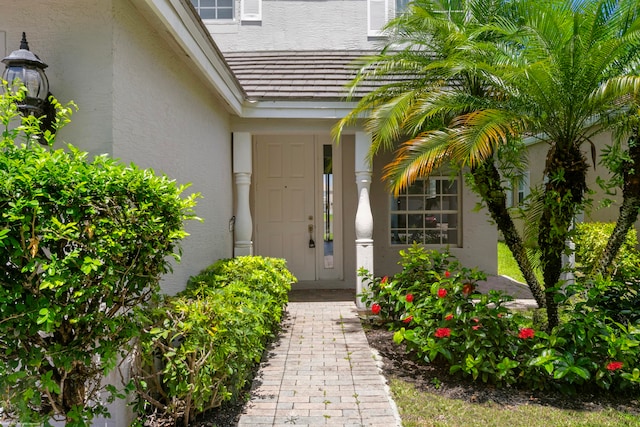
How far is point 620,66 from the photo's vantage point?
165 inches

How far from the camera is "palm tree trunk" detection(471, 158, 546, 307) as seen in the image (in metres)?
4.93

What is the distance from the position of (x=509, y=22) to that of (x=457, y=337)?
382cm

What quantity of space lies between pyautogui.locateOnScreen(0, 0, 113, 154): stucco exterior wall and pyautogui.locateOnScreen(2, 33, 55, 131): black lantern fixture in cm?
17

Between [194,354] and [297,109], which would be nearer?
[194,354]

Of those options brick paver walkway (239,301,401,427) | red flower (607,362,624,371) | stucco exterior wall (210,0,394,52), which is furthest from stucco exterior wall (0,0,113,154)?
stucco exterior wall (210,0,394,52)

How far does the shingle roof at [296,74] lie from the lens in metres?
6.59

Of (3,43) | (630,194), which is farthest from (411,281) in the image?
(3,43)

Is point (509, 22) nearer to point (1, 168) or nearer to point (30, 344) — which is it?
point (1, 168)

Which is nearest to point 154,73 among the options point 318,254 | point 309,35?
point 318,254

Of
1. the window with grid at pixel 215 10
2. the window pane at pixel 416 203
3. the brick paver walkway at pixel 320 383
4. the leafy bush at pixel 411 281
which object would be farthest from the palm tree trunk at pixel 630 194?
the window with grid at pixel 215 10

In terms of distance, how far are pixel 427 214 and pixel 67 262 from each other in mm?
7990

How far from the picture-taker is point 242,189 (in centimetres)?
691

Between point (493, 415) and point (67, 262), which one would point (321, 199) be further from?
point (67, 262)

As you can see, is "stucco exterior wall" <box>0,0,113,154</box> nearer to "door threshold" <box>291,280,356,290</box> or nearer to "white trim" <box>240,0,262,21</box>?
"door threshold" <box>291,280,356,290</box>
